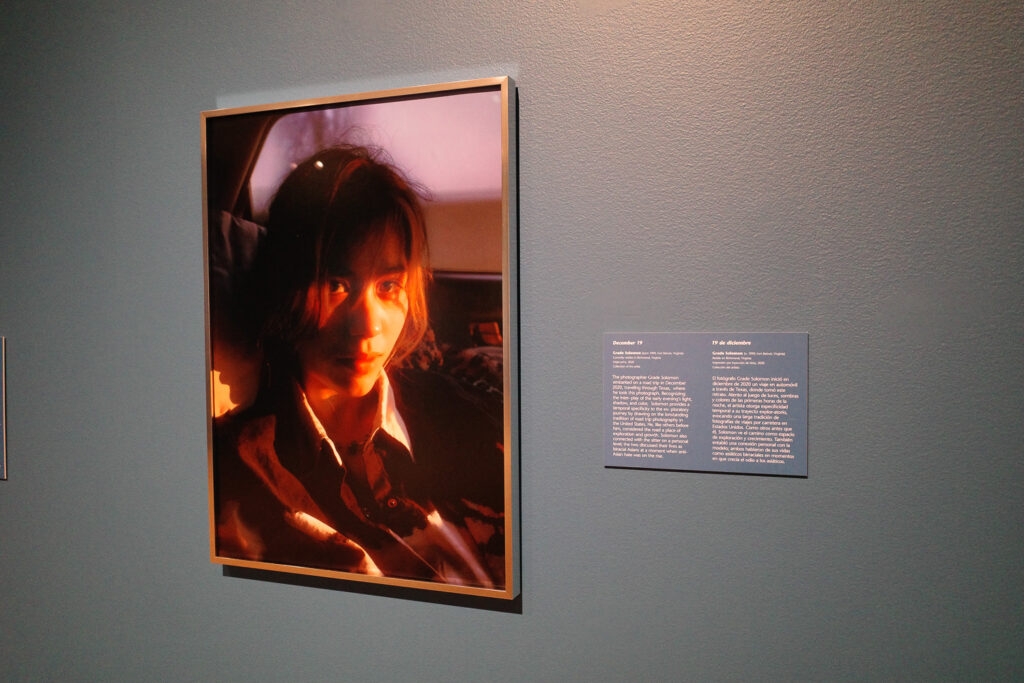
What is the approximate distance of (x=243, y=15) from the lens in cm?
229

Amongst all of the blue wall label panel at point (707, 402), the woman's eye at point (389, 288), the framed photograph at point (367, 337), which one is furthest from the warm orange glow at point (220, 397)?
the blue wall label panel at point (707, 402)

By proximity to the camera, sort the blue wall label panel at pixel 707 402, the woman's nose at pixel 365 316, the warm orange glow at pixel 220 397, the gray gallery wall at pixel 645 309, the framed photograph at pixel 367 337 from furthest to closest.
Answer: the warm orange glow at pixel 220 397, the woman's nose at pixel 365 316, the framed photograph at pixel 367 337, the blue wall label panel at pixel 707 402, the gray gallery wall at pixel 645 309

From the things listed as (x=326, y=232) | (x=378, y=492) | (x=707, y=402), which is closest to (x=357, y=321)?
(x=326, y=232)

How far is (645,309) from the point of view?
1900 mm

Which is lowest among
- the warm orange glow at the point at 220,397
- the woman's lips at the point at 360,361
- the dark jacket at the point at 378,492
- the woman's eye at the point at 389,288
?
the dark jacket at the point at 378,492

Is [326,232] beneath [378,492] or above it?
above

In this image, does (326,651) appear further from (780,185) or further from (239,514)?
(780,185)

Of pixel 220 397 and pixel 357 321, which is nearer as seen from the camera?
pixel 357 321

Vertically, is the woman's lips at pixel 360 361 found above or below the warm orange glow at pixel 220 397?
above

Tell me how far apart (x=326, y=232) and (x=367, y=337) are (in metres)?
0.34

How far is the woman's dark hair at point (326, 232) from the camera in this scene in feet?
6.73

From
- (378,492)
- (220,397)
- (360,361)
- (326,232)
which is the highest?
(326,232)

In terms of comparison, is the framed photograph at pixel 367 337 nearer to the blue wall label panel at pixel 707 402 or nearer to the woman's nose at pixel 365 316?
the woman's nose at pixel 365 316

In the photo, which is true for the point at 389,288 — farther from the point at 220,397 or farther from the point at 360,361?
the point at 220,397
